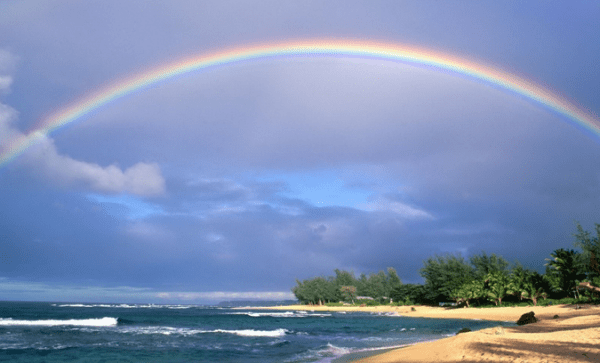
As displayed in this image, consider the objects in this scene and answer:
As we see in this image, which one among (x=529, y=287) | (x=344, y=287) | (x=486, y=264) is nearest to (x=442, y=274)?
(x=486, y=264)

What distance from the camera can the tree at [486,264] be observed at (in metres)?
92.9

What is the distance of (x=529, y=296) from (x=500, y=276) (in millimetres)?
7721

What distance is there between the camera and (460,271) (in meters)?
100

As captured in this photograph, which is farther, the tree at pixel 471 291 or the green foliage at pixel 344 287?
the green foliage at pixel 344 287

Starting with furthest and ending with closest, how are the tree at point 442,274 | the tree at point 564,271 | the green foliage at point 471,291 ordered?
the tree at point 442,274 < the green foliage at point 471,291 < the tree at point 564,271

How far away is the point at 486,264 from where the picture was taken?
313ft

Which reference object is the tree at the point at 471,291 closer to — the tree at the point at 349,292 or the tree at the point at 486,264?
the tree at the point at 486,264

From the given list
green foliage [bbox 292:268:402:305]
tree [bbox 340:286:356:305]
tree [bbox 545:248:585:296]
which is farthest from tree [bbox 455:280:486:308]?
tree [bbox 340:286:356:305]

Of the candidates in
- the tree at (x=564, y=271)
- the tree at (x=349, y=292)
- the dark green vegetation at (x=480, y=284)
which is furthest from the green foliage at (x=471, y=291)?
the tree at (x=349, y=292)

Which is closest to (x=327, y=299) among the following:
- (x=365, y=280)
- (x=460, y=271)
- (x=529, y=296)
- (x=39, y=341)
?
(x=365, y=280)

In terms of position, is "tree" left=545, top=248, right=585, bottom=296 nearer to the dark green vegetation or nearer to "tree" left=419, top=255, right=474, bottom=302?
the dark green vegetation

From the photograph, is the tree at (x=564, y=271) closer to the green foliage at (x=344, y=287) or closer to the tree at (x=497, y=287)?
the tree at (x=497, y=287)

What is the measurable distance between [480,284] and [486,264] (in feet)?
63.1

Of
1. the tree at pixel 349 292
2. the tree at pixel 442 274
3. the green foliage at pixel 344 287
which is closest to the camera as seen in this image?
the tree at pixel 442 274
